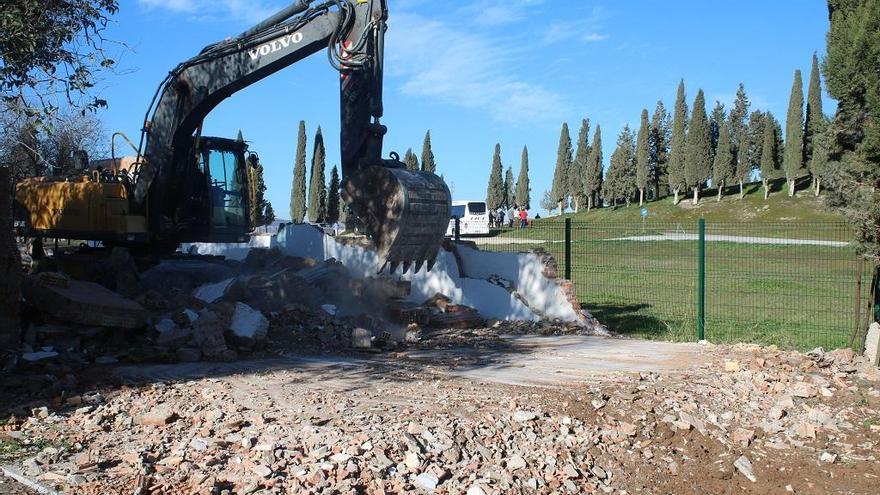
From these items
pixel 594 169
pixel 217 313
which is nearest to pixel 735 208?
pixel 594 169

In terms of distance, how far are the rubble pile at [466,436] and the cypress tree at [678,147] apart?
205 feet

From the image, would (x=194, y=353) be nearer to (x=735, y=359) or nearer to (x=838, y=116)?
(x=735, y=359)

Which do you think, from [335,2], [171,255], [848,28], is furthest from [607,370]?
[171,255]

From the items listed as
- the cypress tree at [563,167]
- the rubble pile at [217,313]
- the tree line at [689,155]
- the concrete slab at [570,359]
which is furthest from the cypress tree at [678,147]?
the concrete slab at [570,359]

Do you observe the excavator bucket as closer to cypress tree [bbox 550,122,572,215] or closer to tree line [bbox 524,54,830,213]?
tree line [bbox 524,54,830,213]

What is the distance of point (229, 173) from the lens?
13.9 meters

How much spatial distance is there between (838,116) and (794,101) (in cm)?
6067

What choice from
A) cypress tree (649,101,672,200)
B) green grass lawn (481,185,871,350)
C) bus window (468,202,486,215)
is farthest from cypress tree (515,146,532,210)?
green grass lawn (481,185,871,350)

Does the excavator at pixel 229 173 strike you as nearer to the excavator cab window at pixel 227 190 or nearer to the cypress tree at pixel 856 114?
the excavator cab window at pixel 227 190

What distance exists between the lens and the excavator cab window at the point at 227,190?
13477 mm

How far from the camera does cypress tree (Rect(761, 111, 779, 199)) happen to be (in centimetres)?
6381

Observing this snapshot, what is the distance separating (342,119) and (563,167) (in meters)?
76.7

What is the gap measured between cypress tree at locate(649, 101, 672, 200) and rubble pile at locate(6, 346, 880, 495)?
6974 centimetres

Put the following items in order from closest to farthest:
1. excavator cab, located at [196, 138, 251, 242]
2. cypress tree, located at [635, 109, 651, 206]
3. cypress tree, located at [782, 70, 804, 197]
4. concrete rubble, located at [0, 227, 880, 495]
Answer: concrete rubble, located at [0, 227, 880, 495] → excavator cab, located at [196, 138, 251, 242] → cypress tree, located at [782, 70, 804, 197] → cypress tree, located at [635, 109, 651, 206]
